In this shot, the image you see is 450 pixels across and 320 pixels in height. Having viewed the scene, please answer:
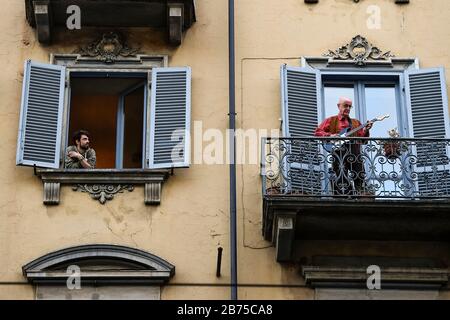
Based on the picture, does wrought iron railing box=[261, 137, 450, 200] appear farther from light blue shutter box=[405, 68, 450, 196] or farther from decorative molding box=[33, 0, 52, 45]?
decorative molding box=[33, 0, 52, 45]

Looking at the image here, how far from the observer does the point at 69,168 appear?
16.1 meters

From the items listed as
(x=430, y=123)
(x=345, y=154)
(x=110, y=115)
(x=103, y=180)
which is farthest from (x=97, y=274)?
(x=430, y=123)

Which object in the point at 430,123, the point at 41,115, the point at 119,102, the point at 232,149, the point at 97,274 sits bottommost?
the point at 97,274

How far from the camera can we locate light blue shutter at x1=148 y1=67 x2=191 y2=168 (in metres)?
16.2

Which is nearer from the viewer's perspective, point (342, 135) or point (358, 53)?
point (342, 135)

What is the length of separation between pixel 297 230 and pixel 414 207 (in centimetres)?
147

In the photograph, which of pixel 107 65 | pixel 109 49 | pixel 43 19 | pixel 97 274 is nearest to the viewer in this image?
pixel 97 274

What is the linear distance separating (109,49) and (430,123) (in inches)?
179

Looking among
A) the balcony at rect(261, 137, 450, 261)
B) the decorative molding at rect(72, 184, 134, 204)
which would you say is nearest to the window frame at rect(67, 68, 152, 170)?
the decorative molding at rect(72, 184, 134, 204)

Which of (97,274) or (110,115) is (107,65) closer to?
(110,115)

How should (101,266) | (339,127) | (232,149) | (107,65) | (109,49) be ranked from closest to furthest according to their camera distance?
1. (101,266)
2. (339,127)
3. (232,149)
4. (107,65)
5. (109,49)

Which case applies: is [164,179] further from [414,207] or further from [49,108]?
[414,207]

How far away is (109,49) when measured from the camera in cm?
1722
